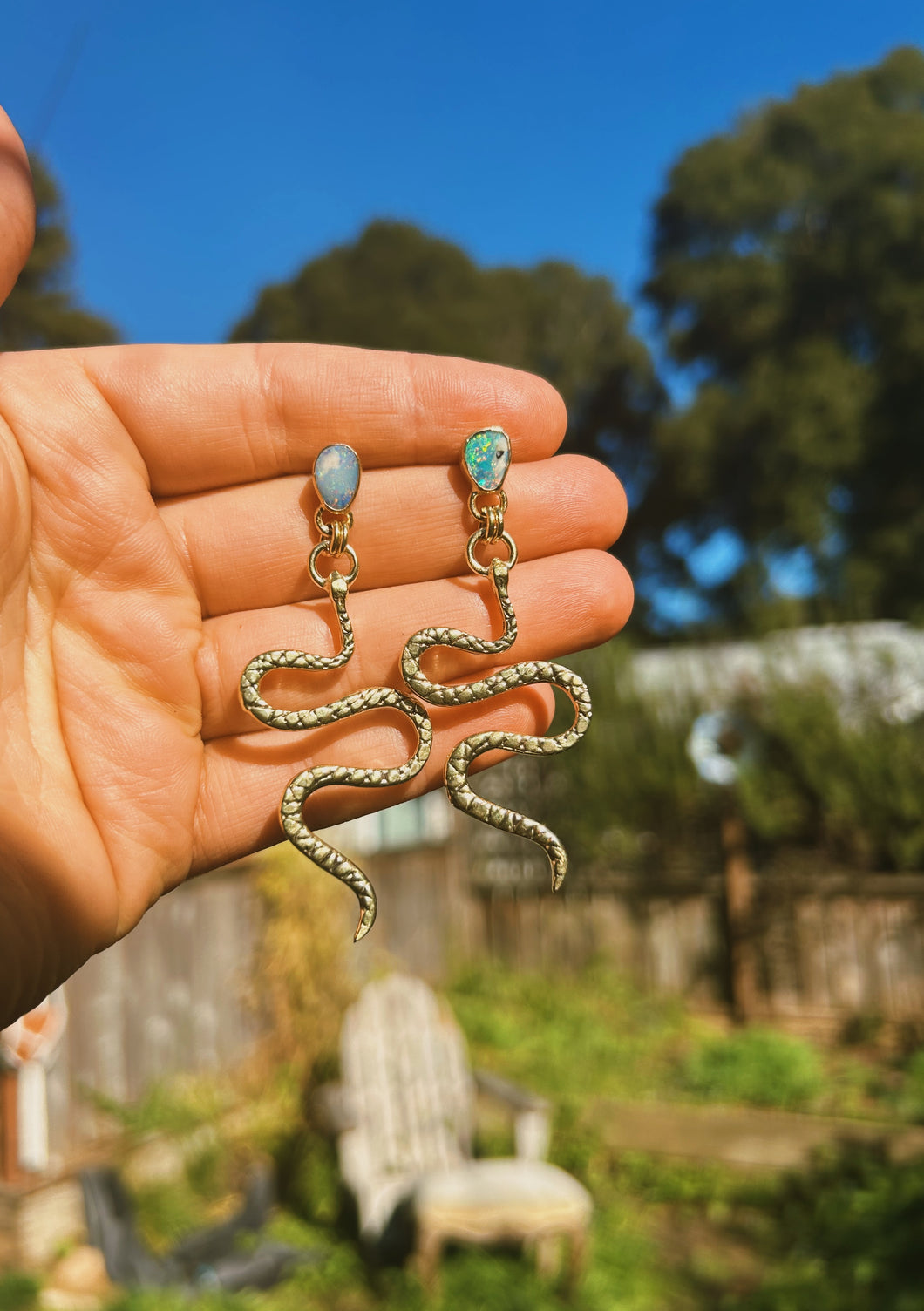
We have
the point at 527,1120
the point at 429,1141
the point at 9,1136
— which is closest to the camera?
the point at 9,1136

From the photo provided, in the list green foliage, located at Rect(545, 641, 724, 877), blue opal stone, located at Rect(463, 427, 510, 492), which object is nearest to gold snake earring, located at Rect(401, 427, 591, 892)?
blue opal stone, located at Rect(463, 427, 510, 492)

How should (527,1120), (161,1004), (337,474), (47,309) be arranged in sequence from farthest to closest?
1. (47,309)
2. (161,1004)
3. (527,1120)
4. (337,474)

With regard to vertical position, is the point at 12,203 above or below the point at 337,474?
above

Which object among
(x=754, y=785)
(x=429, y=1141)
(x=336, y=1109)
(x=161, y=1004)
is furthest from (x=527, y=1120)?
(x=754, y=785)

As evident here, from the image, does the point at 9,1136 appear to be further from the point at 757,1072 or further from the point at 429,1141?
the point at 757,1072

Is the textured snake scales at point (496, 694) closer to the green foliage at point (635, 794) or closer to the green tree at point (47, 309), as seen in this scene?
the green foliage at point (635, 794)

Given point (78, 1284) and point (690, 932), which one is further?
point (690, 932)

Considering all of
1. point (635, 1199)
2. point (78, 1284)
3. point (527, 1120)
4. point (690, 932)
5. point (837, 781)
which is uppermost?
point (837, 781)
